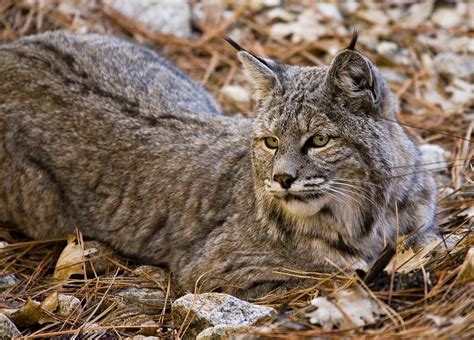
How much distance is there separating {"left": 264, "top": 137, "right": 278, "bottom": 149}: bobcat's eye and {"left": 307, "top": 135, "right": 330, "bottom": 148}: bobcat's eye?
246 millimetres

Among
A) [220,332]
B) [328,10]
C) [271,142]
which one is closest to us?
[220,332]

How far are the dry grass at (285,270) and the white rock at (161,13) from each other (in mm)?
129

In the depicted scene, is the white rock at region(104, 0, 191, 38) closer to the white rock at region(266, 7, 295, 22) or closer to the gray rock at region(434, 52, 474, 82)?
the white rock at region(266, 7, 295, 22)

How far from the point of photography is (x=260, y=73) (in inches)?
212

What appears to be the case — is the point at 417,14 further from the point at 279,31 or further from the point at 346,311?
the point at 346,311

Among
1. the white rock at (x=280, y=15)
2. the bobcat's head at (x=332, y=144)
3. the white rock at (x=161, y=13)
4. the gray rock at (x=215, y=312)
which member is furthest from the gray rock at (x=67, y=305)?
the white rock at (x=280, y=15)

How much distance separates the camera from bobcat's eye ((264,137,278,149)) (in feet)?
17.0

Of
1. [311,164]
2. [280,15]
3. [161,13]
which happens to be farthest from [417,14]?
[311,164]

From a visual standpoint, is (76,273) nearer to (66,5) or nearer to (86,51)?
(86,51)

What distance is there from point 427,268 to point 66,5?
601 centimetres

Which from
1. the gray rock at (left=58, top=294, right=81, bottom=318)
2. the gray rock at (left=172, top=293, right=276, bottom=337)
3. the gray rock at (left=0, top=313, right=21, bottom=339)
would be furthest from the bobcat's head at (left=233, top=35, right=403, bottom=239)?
the gray rock at (left=0, top=313, right=21, bottom=339)

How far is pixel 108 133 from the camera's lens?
6258 millimetres

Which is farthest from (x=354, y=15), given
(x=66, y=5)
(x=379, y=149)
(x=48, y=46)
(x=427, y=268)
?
(x=427, y=268)

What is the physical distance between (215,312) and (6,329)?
3.71 feet
